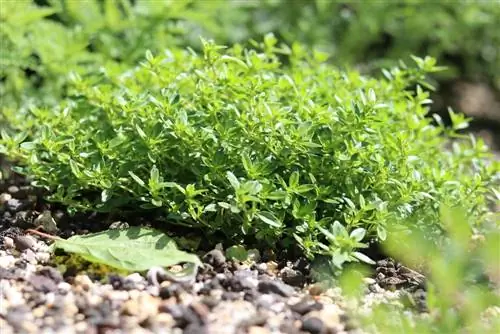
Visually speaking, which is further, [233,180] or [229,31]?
[229,31]

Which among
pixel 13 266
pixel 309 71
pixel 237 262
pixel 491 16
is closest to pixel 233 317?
pixel 237 262

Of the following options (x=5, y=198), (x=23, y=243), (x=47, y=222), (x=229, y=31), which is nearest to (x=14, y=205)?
(x=5, y=198)

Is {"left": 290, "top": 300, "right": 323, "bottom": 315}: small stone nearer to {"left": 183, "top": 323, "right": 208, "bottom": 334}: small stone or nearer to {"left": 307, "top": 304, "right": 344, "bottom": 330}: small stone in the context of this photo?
{"left": 307, "top": 304, "right": 344, "bottom": 330}: small stone

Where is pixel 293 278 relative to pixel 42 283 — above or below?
below

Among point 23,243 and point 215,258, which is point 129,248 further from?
point 23,243

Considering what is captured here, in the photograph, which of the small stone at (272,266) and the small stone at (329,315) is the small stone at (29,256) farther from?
the small stone at (329,315)

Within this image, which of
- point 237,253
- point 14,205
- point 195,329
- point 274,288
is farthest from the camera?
point 14,205
